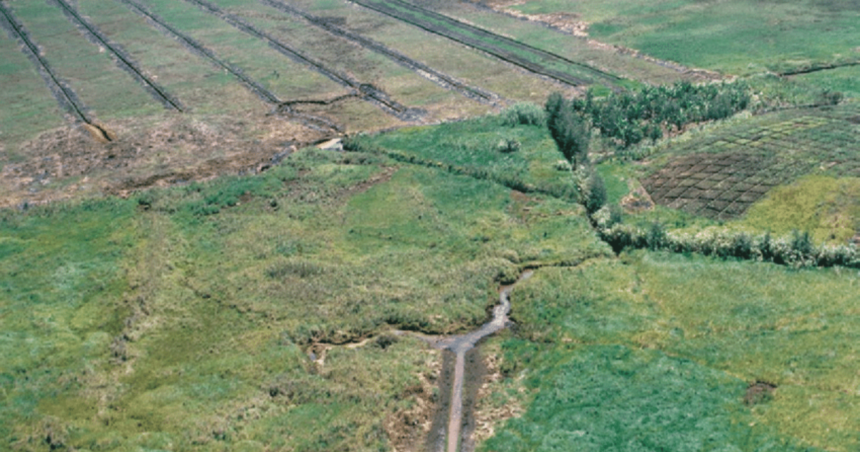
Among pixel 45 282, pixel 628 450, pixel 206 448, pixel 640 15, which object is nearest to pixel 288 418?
pixel 206 448

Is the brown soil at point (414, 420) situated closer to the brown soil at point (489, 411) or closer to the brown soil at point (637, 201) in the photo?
the brown soil at point (489, 411)

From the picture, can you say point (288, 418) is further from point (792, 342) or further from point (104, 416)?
point (792, 342)

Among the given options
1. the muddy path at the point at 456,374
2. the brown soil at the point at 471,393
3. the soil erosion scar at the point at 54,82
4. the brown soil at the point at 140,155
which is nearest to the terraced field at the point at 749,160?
the muddy path at the point at 456,374

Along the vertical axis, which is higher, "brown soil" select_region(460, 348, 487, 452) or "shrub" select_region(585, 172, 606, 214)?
"shrub" select_region(585, 172, 606, 214)

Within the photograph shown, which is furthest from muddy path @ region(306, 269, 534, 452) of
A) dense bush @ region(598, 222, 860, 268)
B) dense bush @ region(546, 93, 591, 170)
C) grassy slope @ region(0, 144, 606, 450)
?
dense bush @ region(546, 93, 591, 170)

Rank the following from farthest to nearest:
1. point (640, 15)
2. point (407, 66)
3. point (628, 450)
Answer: point (640, 15), point (407, 66), point (628, 450)

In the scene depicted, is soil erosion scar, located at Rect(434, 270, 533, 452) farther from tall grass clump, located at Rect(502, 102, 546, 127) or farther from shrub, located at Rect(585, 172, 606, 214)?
tall grass clump, located at Rect(502, 102, 546, 127)
